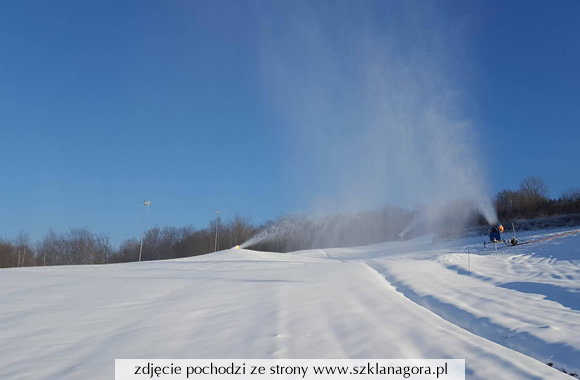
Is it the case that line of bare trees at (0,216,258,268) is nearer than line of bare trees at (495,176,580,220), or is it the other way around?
line of bare trees at (495,176,580,220)

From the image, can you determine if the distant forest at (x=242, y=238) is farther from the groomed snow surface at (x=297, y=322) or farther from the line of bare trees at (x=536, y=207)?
the groomed snow surface at (x=297, y=322)

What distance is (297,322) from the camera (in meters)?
6.68

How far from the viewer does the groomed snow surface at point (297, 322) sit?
Result: 4.88 meters

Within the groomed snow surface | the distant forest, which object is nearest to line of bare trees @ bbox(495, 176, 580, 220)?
the distant forest

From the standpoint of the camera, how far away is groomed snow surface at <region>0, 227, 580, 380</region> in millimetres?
4883

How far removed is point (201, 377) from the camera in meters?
4.50

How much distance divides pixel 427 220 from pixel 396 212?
57.8ft
